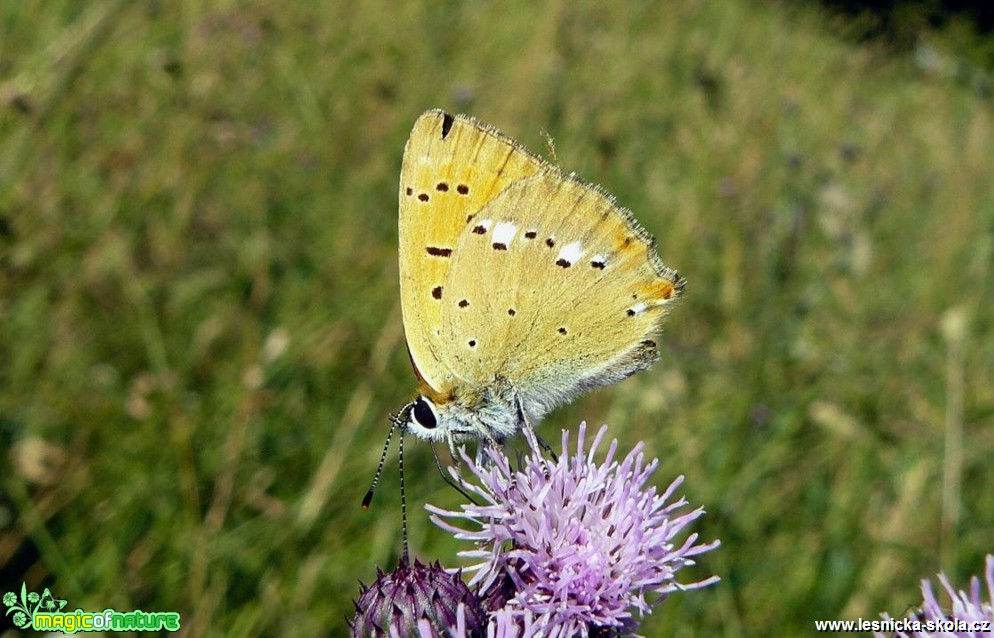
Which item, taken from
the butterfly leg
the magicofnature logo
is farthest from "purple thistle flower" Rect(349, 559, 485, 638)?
the magicofnature logo

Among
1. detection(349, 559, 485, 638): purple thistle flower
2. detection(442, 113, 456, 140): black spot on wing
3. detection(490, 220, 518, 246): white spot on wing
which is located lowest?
detection(349, 559, 485, 638): purple thistle flower

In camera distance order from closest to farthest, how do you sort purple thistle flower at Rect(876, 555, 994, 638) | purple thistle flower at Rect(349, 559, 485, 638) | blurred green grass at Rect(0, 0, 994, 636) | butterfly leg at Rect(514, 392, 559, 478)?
purple thistle flower at Rect(876, 555, 994, 638)
purple thistle flower at Rect(349, 559, 485, 638)
butterfly leg at Rect(514, 392, 559, 478)
blurred green grass at Rect(0, 0, 994, 636)

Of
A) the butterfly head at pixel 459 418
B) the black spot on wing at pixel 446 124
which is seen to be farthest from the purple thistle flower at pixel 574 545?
the black spot on wing at pixel 446 124

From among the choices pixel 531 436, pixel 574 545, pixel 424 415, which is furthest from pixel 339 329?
pixel 574 545

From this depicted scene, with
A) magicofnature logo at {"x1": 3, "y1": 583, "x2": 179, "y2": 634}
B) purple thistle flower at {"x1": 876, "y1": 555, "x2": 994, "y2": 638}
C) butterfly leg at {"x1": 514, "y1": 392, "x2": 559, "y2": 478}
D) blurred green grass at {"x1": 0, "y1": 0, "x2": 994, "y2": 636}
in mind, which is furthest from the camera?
blurred green grass at {"x1": 0, "y1": 0, "x2": 994, "y2": 636}

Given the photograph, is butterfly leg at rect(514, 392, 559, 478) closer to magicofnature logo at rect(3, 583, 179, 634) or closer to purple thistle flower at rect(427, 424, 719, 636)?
purple thistle flower at rect(427, 424, 719, 636)

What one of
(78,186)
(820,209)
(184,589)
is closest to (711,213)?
(820,209)

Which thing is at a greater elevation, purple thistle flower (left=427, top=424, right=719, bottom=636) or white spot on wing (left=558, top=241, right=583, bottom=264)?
white spot on wing (left=558, top=241, right=583, bottom=264)

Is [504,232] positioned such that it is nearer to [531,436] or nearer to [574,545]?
[531,436]
